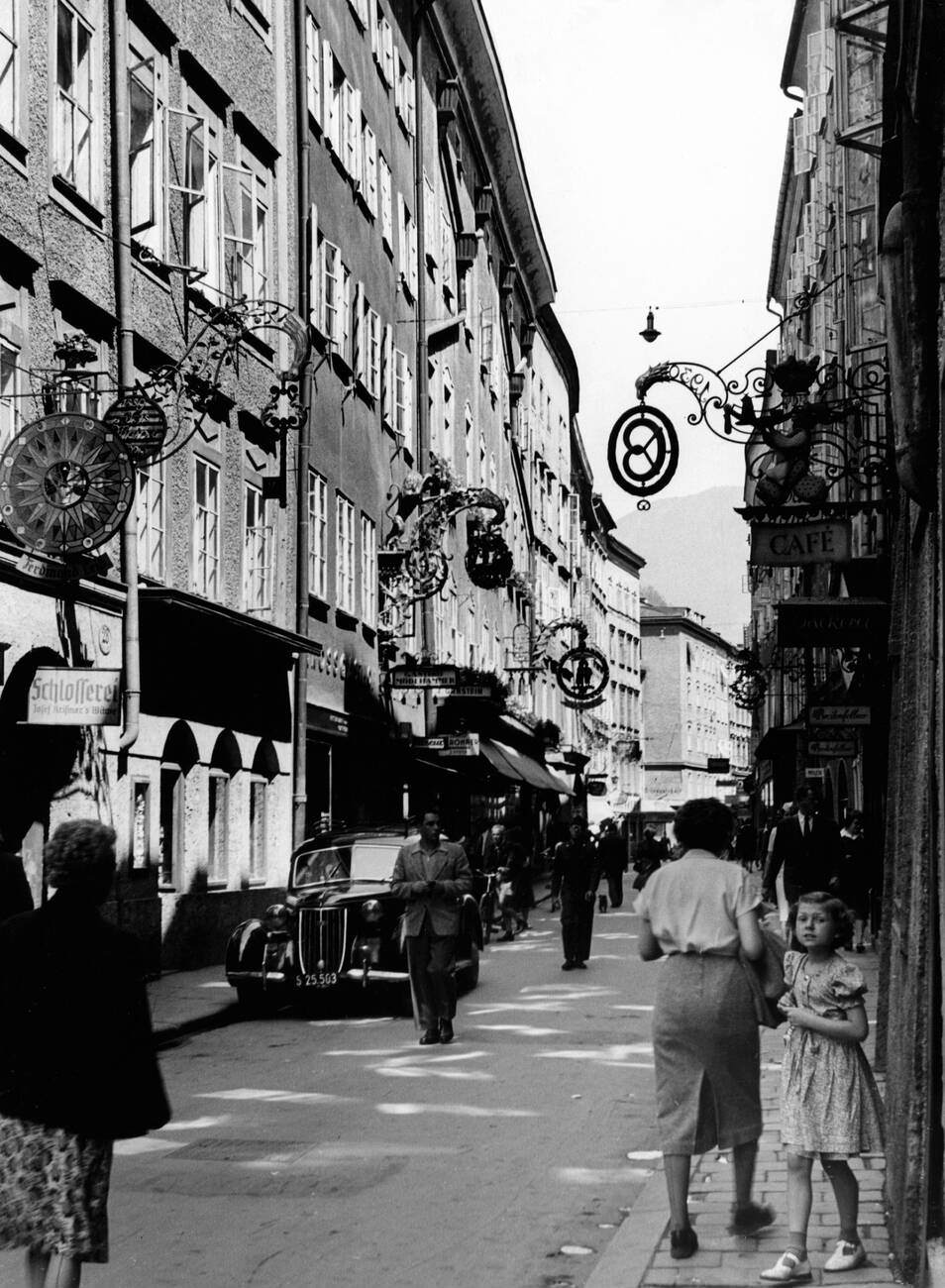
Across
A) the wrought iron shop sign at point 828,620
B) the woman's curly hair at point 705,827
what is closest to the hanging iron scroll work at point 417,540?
the wrought iron shop sign at point 828,620

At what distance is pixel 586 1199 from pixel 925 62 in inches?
202

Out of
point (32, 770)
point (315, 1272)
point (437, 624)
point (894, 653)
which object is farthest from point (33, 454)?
point (437, 624)

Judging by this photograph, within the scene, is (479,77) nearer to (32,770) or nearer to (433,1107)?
(32,770)

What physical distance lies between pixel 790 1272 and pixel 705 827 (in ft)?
5.77

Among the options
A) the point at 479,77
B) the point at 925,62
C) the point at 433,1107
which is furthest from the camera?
the point at 479,77

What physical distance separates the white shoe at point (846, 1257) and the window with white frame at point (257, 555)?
60.3 feet

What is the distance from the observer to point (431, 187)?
41125 mm

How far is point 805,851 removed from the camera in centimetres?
2089

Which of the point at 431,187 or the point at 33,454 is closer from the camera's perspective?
the point at 33,454

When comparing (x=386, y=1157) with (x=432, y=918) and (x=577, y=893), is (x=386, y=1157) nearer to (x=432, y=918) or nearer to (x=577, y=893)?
(x=432, y=918)

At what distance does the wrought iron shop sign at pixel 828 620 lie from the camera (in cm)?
1894

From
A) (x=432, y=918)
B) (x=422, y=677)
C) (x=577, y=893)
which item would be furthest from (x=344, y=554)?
(x=432, y=918)

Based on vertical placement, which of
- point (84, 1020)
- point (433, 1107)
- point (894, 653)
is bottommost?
point (433, 1107)

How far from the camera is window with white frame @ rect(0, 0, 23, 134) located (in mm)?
16922
